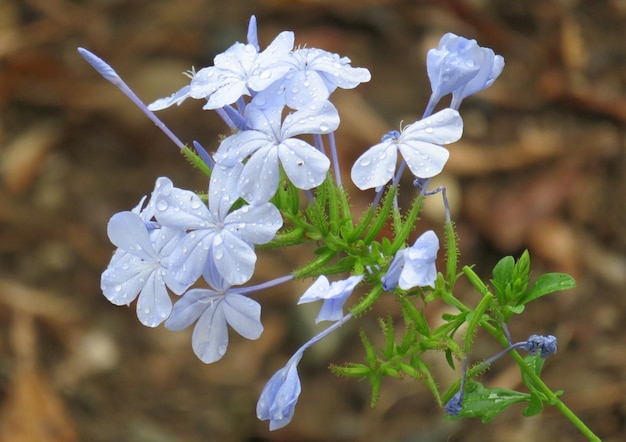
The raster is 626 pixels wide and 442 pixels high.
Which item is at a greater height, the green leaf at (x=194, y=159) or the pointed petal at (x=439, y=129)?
the green leaf at (x=194, y=159)

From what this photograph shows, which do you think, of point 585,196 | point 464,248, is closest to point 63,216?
point 464,248

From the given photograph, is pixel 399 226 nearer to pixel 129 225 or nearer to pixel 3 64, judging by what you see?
pixel 129 225

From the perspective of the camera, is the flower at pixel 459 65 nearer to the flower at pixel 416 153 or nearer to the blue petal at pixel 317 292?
the flower at pixel 416 153

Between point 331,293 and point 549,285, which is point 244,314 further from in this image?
point 549,285

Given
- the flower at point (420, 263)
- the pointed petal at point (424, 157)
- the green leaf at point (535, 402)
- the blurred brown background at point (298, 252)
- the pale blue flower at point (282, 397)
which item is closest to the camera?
the flower at point (420, 263)

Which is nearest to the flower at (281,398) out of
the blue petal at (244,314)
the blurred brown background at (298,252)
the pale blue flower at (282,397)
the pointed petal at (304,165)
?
the pale blue flower at (282,397)

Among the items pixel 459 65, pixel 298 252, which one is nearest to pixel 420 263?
pixel 459 65
